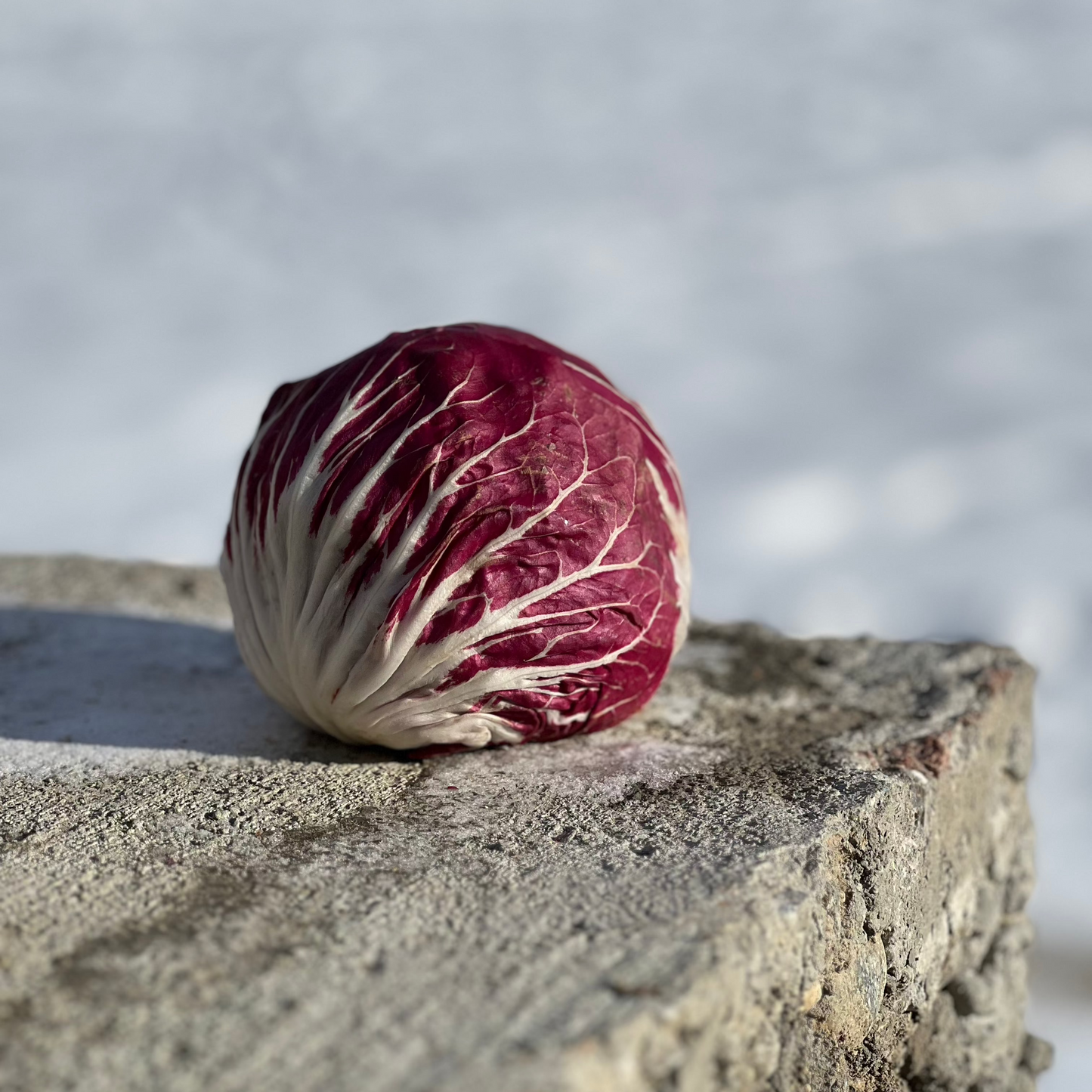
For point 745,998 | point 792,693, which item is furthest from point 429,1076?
point 792,693

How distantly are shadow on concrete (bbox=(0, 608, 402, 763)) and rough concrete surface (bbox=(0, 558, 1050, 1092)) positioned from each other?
0.02 m

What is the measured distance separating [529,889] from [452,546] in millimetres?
862

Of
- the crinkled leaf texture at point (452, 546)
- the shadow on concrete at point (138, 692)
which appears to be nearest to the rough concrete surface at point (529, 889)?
the shadow on concrete at point (138, 692)

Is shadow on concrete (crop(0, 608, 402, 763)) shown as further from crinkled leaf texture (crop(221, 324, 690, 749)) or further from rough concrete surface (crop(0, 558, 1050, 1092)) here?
crinkled leaf texture (crop(221, 324, 690, 749))

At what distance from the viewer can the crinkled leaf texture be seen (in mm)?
2918

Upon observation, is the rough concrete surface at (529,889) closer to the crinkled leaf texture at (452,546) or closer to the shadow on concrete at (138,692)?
the shadow on concrete at (138,692)

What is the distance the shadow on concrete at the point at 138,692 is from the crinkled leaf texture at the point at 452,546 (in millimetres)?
331

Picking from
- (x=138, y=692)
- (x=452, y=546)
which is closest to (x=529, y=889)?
(x=452, y=546)

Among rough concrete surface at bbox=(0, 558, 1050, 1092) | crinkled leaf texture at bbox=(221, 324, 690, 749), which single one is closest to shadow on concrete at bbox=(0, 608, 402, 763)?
rough concrete surface at bbox=(0, 558, 1050, 1092)

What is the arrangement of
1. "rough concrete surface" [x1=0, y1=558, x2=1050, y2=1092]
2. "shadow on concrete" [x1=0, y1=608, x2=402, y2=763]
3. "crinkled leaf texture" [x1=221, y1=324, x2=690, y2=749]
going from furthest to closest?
"shadow on concrete" [x1=0, y1=608, x2=402, y2=763] < "crinkled leaf texture" [x1=221, y1=324, x2=690, y2=749] < "rough concrete surface" [x1=0, y1=558, x2=1050, y2=1092]

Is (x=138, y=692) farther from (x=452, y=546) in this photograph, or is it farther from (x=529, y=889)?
(x=529, y=889)

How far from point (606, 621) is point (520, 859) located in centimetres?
73

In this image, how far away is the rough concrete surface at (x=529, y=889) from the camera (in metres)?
1.95

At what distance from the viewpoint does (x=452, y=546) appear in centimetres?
291
